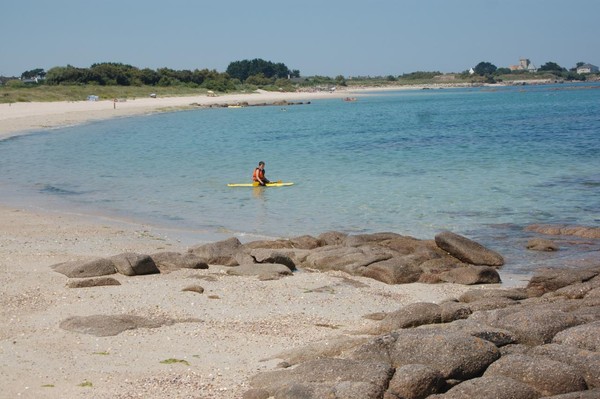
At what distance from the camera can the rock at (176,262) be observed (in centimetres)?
1499

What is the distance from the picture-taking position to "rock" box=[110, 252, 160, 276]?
1413 cm

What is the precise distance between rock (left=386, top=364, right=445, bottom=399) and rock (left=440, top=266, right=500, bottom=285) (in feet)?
23.3

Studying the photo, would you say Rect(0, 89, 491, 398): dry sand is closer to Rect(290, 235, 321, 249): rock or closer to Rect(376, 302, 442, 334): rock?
Rect(376, 302, 442, 334): rock

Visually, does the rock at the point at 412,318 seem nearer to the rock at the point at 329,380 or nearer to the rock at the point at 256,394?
the rock at the point at 329,380

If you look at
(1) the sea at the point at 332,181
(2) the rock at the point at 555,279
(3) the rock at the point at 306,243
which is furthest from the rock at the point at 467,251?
(3) the rock at the point at 306,243

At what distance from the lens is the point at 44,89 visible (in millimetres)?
101000

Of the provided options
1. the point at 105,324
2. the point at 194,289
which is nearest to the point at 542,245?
the point at 194,289

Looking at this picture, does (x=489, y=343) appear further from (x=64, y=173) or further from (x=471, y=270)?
(x=64, y=173)

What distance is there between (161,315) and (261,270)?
11.1 ft

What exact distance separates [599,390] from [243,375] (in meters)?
3.93

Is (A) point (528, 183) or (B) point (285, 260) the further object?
(A) point (528, 183)

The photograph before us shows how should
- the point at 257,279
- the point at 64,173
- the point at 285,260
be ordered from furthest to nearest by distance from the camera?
the point at 64,173, the point at 285,260, the point at 257,279

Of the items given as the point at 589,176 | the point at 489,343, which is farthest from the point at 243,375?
the point at 589,176

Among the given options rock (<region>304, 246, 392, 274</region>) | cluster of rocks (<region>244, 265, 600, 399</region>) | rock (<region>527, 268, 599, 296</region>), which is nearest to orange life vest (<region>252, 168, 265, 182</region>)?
rock (<region>304, 246, 392, 274</region>)
